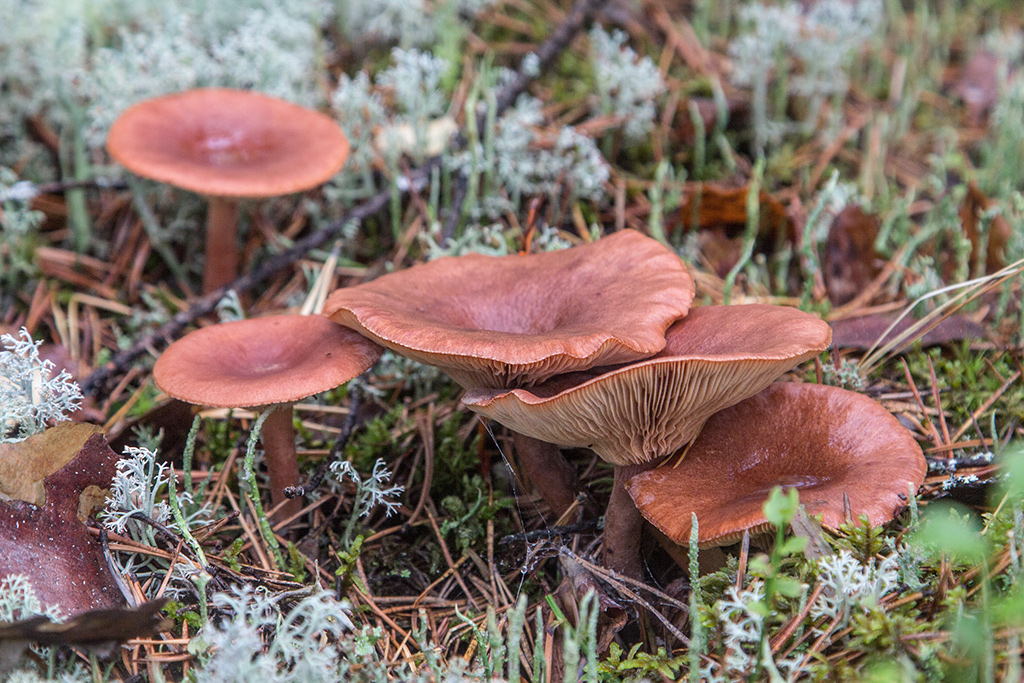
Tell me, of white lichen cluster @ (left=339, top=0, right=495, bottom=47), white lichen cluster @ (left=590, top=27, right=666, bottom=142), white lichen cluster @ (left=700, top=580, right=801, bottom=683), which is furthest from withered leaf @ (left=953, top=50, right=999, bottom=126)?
white lichen cluster @ (left=700, top=580, right=801, bottom=683)

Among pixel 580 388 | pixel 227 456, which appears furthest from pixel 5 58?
pixel 580 388

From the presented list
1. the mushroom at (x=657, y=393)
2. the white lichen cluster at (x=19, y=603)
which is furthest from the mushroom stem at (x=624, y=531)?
the white lichen cluster at (x=19, y=603)

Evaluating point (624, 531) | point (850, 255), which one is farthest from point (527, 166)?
point (624, 531)

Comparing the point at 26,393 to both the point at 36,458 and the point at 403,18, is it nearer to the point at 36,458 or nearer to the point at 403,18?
the point at 36,458

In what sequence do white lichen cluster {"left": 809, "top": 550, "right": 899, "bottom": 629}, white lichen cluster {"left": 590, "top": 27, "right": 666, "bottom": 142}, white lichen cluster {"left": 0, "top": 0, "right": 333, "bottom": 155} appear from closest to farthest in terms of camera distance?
white lichen cluster {"left": 809, "top": 550, "right": 899, "bottom": 629}, white lichen cluster {"left": 0, "top": 0, "right": 333, "bottom": 155}, white lichen cluster {"left": 590, "top": 27, "right": 666, "bottom": 142}

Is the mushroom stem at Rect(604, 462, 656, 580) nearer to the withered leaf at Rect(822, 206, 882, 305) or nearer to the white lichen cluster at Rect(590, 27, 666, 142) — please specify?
the withered leaf at Rect(822, 206, 882, 305)

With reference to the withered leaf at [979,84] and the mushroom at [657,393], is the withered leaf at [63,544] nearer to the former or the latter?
the mushroom at [657,393]

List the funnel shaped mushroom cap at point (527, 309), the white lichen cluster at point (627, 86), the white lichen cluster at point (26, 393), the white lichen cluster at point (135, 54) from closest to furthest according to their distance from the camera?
the funnel shaped mushroom cap at point (527, 309) → the white lichen cluster at point (26, 393) → the white lichen cluster at point (135, 54) → the white lichen cluster at point (627, 86)
